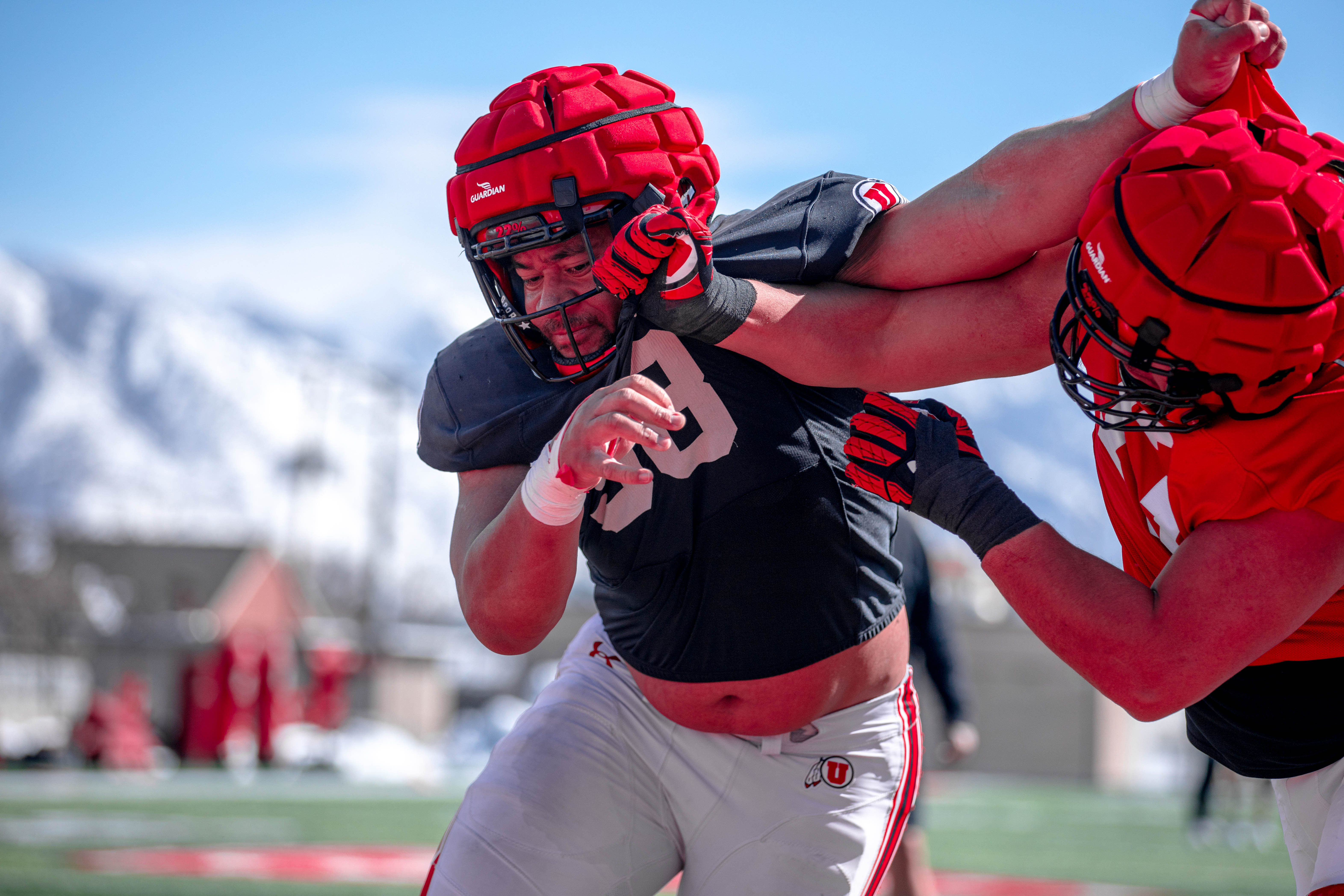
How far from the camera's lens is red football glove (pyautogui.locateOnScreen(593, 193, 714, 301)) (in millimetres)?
2139

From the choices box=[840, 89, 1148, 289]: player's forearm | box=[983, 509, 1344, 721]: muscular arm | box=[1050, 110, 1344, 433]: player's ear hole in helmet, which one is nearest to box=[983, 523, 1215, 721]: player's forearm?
box=[983, 509, 1344, 721]: muscular arm

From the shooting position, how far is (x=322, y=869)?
845 cm

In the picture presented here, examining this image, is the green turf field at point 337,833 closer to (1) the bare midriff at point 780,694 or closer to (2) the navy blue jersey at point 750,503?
(1) the bare midriff at point 780,694

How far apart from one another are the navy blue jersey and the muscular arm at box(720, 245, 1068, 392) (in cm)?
10

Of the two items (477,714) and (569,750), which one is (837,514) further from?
(477,714)

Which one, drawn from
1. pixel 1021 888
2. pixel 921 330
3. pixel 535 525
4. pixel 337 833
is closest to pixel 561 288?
pixel 535 525

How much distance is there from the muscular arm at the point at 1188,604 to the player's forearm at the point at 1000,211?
65 centimetres

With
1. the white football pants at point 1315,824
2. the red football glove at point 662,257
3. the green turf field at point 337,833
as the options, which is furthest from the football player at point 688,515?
the green turf field at point 337,833

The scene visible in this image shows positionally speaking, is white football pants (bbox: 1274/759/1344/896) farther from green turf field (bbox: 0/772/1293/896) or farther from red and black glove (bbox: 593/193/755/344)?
green turf field (bbox: 0/772/1293/896)

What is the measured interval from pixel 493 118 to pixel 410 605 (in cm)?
9399

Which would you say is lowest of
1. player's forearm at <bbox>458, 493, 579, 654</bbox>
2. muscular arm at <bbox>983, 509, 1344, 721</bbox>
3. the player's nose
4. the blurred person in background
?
the blurred person in background

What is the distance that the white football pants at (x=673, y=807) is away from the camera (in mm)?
2576

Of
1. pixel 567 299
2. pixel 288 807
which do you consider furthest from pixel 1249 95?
pixel 288 807

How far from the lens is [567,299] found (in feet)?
8.13
